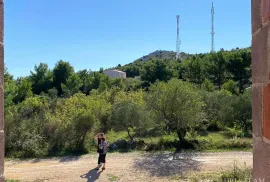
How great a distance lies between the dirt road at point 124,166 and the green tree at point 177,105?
5.91 ft

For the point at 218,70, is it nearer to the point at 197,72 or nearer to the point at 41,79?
the point at 197,72

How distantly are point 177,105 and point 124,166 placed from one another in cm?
473

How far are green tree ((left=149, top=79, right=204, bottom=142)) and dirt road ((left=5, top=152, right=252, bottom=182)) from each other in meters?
1.80

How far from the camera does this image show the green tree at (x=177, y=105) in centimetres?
1714

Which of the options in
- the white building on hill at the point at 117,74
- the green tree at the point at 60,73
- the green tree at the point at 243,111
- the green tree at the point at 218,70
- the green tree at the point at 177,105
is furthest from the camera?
the white building on hill at the point at 117,74

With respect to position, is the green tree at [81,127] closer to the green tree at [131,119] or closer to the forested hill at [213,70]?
the green tree at [131,119]

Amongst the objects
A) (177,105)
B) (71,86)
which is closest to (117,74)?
(71,86)

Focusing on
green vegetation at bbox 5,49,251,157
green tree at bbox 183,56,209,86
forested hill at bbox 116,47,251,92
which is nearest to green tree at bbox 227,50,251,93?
forested hill at bbox 116,47,251,92

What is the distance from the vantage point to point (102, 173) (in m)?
13.3

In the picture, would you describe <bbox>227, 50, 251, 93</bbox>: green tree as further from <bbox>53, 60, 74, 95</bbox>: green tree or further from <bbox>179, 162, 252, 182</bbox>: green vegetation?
<bbox>179, 162, 252, 182</bbox>: green vegetation

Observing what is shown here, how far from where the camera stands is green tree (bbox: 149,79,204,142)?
17.1 metres

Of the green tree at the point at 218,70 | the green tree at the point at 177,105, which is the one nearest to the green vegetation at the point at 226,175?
the green tree at the point at 177,105

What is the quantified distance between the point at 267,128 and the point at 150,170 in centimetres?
1318

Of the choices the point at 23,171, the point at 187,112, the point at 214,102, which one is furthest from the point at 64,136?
the point at 214,102
